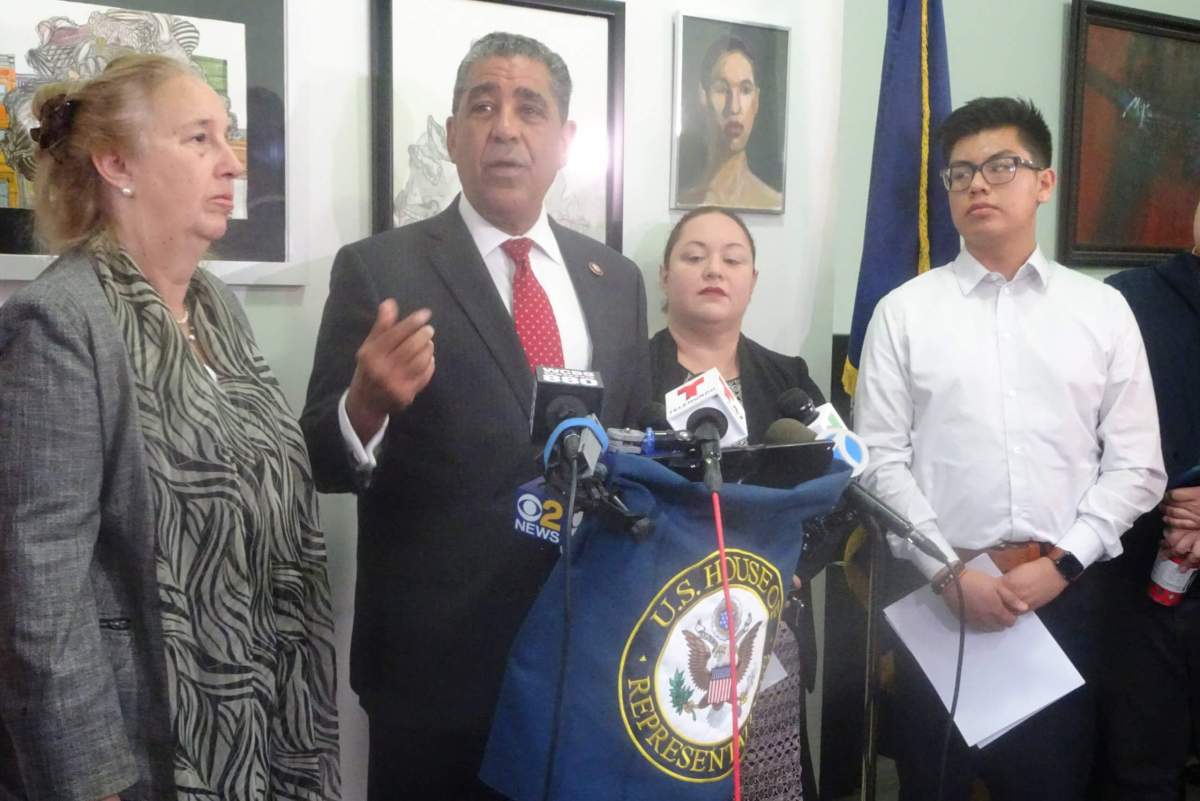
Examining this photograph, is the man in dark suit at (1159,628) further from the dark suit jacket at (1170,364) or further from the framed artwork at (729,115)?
the framed artwork at (729,115)

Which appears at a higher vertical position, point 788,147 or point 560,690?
point 788,147

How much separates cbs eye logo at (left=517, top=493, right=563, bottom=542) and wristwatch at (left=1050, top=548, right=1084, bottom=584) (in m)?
1.13

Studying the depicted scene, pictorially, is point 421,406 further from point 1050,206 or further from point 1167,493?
point 1050,206

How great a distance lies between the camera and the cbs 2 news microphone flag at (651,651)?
2.93ft

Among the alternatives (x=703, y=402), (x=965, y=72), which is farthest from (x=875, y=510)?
(x=965, y=72)

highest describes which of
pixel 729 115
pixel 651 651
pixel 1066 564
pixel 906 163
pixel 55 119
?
pixel 729 115

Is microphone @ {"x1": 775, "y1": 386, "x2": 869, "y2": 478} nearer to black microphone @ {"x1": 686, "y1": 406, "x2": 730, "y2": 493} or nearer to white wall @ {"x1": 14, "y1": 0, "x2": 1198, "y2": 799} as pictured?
black microphone @ {"x1": 686, "y1": 406, "x2": 730, "y2": 493}

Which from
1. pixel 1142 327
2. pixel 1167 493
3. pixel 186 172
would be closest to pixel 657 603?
pixel 186 172

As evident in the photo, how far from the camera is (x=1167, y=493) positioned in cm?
186

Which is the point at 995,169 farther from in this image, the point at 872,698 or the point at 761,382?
the point at 872,698

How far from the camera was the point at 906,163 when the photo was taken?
7.04 feet

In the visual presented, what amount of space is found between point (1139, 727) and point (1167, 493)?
51cm

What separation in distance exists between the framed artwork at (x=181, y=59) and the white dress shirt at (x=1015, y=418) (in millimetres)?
1238

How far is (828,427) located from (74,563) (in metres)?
0.90
